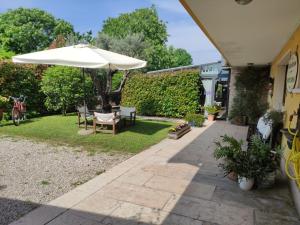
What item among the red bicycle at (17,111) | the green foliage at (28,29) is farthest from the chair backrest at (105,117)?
the green foliage at (28,29)

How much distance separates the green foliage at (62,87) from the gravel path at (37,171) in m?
4.12

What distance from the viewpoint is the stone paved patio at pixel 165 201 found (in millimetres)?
2725

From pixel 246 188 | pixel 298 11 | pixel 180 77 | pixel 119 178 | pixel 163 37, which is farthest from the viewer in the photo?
pixel 163 37

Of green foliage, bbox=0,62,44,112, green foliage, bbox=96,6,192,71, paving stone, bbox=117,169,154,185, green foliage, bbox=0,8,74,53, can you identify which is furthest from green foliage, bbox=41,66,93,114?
green foliage, bbox=0,8,74,53

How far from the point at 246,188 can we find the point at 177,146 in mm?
2615

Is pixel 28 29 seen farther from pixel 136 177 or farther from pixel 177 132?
pixel 136 177

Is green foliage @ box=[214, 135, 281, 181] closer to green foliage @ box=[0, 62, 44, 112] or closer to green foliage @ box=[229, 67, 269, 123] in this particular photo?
green foliage @ box=[229, 67, 269, 123]

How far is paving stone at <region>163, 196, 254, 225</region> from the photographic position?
2.77 m

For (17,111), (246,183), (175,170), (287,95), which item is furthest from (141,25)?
(246,183)

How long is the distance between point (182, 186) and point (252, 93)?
7534 mm

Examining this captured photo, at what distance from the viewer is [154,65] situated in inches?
1112

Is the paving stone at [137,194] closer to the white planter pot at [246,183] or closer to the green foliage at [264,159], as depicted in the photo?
the white planter pot at [246,183]

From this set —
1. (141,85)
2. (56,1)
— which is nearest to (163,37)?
(56,1)

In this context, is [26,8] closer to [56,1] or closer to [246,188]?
[56,1]
